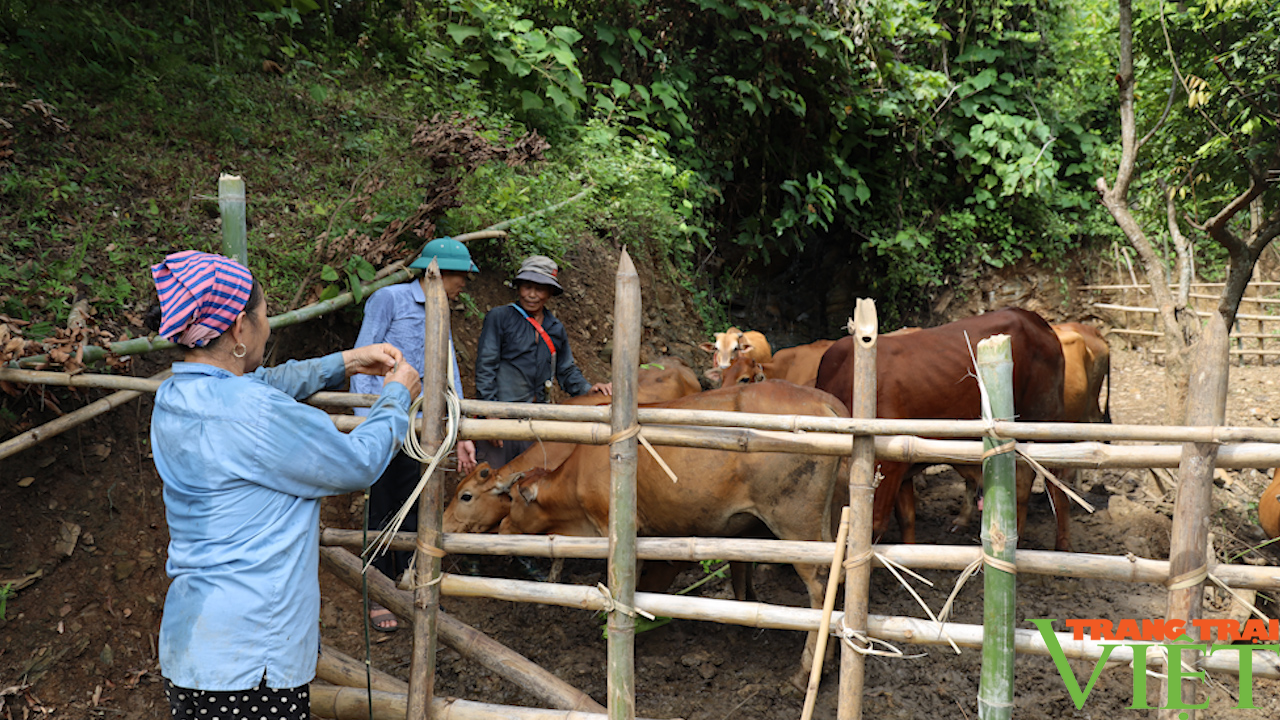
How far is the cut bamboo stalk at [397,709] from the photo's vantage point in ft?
9.68

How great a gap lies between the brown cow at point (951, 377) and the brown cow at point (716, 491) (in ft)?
4.23

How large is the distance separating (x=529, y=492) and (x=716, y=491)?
43.7 inches

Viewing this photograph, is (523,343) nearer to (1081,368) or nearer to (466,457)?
(466,457)

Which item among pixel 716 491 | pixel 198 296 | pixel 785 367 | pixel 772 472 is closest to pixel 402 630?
pixel 716 491

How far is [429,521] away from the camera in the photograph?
2.96 metres

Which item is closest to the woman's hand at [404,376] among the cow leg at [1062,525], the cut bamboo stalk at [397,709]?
the cut bamboo stalk at [397,709]

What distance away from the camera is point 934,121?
1175 cm

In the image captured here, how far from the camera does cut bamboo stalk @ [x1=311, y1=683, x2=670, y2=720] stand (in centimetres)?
295

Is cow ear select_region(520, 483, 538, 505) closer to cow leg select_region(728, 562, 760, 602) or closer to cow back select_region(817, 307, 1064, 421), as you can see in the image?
cow leg select_region(728, 562, 760, 602)

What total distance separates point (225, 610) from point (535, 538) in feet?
3.69

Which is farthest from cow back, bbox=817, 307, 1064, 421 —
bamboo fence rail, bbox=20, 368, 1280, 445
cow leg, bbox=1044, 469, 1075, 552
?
bamboo fence rail, bbox=20, 368, 1280, 445

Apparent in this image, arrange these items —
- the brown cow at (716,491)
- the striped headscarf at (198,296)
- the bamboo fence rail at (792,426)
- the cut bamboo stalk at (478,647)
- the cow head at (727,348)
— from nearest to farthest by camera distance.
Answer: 1. the striped headscarf at (198,296)
2. the bamboo fence rail at (792,426)
3. the cut bamboo stalk at (478,647)
4. the brown cow at (716,491)
5. the cow head at (727,348)

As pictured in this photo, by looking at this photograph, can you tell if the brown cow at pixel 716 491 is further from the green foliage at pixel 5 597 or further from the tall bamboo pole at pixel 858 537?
the green foliage at pixel 5 597

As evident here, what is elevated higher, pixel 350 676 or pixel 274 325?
pixel 274 325
